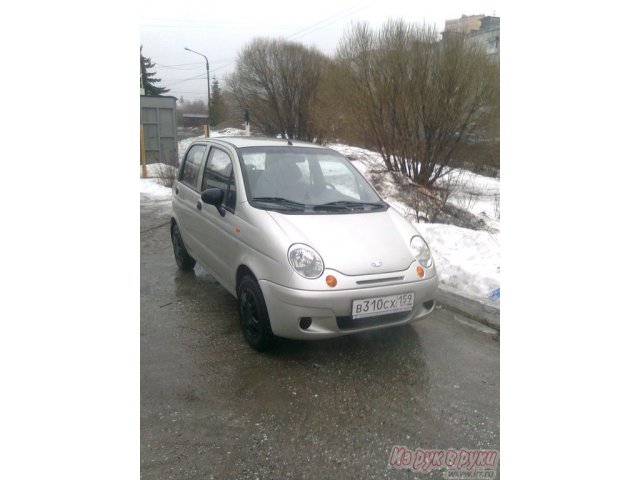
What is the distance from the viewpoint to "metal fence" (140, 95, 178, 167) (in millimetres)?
2748

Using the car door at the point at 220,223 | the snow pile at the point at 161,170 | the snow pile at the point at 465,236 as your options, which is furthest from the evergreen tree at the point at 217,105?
the snow pile at the point at 465,236

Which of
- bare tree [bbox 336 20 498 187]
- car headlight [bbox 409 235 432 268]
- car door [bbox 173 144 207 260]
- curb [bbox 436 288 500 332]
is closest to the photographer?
car headlight [bbox 409 235 432 268]

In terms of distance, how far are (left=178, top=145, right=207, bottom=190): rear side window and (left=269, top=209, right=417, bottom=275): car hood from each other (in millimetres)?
1309

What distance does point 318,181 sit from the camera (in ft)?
10.9

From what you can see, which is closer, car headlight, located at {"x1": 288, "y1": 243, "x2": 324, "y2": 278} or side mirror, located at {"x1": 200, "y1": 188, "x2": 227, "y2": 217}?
car headlight, located at {"x1": 288, "y1": 243, "x2": 324, "y2": 278}

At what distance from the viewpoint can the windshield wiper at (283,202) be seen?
9.82ft

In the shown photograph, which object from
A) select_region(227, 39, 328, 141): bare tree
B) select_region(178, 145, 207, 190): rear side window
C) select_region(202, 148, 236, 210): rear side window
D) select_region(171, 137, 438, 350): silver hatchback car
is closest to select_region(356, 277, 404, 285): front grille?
select_region(171, 137, 438, 350): silver hatchback car

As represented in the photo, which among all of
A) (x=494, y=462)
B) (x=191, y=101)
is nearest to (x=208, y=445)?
(x=494, y=462)

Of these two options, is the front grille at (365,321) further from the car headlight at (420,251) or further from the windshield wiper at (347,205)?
the windshield wiper at (347,205)

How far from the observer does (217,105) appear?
11.7ft

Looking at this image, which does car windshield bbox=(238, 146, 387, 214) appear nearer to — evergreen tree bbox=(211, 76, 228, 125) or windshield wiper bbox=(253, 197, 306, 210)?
windshield wiper bbox=(253, 197, 306, 210)

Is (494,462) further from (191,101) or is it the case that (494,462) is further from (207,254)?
(191,101)
